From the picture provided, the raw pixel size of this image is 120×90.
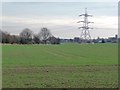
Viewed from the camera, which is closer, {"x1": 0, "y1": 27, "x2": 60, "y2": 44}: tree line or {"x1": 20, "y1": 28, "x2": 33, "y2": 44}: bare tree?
{"x1": 0, "y1": 27, "x2": 60, "y2": 44}: tree line

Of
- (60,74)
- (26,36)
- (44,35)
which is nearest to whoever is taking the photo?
(60,74)

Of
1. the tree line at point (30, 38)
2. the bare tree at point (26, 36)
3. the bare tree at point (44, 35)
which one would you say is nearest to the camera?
the tree line at point (30, 38)

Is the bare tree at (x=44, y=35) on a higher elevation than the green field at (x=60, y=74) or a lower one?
higher

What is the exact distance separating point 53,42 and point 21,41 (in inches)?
775

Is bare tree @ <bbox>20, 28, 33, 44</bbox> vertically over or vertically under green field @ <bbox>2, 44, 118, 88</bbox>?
over

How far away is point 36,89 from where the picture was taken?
12.1 m

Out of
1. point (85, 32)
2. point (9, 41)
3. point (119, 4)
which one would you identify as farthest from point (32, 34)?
point (119, 4)

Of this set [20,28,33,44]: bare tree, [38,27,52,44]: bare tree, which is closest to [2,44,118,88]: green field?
[20,28,33,44]: bare tree

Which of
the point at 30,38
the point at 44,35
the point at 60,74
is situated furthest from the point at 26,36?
the point at 60,74

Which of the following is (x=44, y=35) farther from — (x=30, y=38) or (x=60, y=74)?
(x=60, y=74)

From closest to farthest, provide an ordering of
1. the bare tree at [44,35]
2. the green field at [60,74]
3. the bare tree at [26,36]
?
the green field at [60,74], the bare tree at [26,36], the bare tree at [44,35]

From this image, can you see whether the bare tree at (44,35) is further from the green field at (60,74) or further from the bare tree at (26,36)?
the green field at (60,74)

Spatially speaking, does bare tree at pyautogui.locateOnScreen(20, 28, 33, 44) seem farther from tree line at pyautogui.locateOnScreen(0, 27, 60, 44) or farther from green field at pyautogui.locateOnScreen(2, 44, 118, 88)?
green field at pyautogui.locateOnScreen(2, 44, 118, 88)

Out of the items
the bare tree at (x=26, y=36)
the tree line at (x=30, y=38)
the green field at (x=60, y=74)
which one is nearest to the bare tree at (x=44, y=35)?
Result: the tree line at (x=30, y=38)
